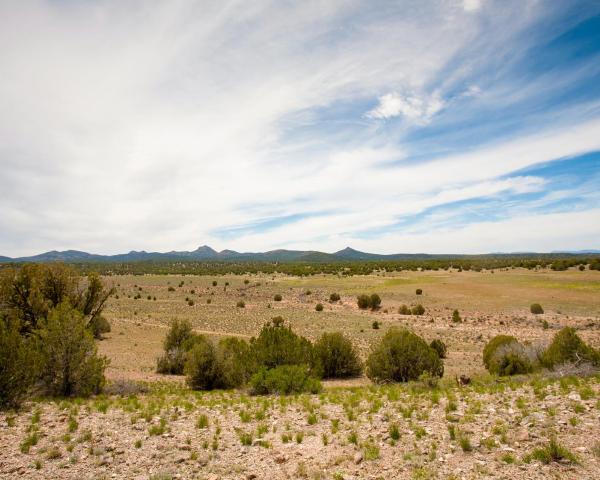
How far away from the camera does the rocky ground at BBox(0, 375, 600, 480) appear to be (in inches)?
292

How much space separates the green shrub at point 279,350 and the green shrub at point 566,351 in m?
10.4

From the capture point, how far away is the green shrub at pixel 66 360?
1334 centimetres

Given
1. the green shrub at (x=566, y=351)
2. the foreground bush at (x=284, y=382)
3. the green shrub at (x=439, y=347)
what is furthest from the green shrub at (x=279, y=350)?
the green shrub at (x=566, y=351)

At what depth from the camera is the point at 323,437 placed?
8.91 m

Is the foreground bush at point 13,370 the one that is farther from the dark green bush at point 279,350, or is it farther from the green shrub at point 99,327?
the green shrub at point 99,327

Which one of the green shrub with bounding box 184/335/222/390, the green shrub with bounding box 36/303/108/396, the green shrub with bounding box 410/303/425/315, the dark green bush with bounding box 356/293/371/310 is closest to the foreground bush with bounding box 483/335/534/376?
the green shrub with bounding box 184/335/222/390

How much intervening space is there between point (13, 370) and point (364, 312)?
3694 cm

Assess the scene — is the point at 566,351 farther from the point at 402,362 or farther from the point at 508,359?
the point at 402,362

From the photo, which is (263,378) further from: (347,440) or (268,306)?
(268,306)

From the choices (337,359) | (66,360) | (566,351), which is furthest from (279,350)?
(566,351)

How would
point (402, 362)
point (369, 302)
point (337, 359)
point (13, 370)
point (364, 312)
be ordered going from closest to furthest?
point (13, 370) → point (402, 362) → point (337, 359) → point (364, 312) → point (369, 302)

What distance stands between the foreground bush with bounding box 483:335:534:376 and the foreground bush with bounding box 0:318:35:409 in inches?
700

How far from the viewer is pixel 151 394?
14.4m

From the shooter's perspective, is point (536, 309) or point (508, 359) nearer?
point (508, 359)
